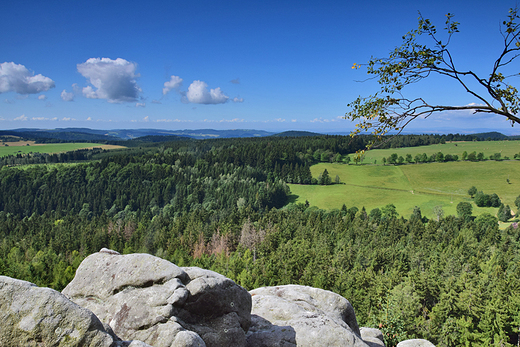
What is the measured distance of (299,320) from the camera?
543 inches

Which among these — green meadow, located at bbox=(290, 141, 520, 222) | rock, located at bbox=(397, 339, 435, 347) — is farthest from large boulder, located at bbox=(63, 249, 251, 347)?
green meadow, located at bbox=(290, 141, 520, 222)

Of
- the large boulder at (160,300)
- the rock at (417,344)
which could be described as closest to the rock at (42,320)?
the large boulder at (160,300)

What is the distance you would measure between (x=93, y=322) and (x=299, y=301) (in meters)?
11.9

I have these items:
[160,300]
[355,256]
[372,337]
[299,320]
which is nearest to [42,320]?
[160,300]

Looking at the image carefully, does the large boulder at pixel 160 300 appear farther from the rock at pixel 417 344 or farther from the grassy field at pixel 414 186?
the grassy field at pixel 414 186

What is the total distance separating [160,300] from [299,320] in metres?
6.71

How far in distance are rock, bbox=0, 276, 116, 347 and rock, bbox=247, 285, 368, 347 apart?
696 cm

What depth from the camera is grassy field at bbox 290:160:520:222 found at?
5600 inches

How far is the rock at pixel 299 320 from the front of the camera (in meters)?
12.4

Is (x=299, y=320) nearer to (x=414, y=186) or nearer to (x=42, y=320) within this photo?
(x=42, y=320)

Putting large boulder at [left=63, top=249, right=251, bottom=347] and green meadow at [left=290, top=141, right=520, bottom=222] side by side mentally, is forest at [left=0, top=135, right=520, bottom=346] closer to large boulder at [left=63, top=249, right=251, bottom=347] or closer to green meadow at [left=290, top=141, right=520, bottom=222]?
green meadow at [left=290, top=141, right=520, bottom=222]

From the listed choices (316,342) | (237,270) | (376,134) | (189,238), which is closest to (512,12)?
(376,134)

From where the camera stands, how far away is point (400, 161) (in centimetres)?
19700

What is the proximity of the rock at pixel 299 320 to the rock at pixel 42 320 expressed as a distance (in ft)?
22.8
